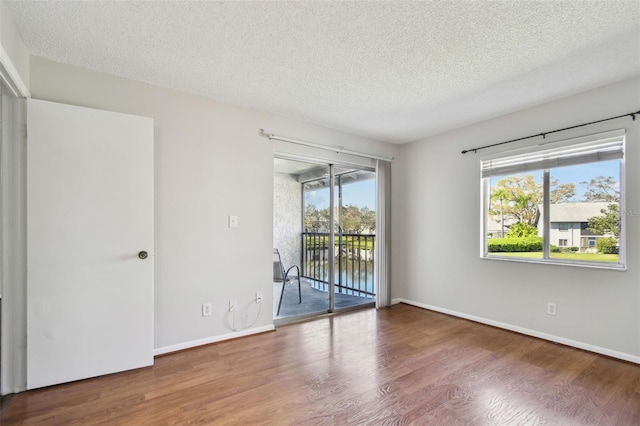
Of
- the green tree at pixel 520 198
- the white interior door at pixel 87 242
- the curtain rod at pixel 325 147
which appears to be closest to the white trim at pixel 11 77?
the white interior door at pixel 87 242

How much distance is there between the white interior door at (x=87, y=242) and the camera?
6.76 ft

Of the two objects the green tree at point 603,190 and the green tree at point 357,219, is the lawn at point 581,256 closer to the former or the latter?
the green tree at point 603,190

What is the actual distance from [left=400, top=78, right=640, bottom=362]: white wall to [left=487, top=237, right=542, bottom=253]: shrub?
15 cm

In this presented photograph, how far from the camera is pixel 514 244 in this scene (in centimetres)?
329

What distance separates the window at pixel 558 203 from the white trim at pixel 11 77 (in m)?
4.07

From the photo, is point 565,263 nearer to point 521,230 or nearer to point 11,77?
point 521,230

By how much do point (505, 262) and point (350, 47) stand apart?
2754 millimetres

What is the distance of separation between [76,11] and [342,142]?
2.72 metres

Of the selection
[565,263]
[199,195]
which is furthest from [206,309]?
[565,263]

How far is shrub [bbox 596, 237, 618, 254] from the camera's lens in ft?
8.55

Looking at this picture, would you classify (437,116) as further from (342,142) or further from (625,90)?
(625,90)

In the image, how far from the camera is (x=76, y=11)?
1739 millimetres

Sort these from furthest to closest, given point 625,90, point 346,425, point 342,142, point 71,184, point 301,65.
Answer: point 342,142, point 625,90, point 301,65, point 71,184, point 346,425

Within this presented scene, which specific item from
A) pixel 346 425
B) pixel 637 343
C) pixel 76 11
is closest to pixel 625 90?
pixel 637 343
